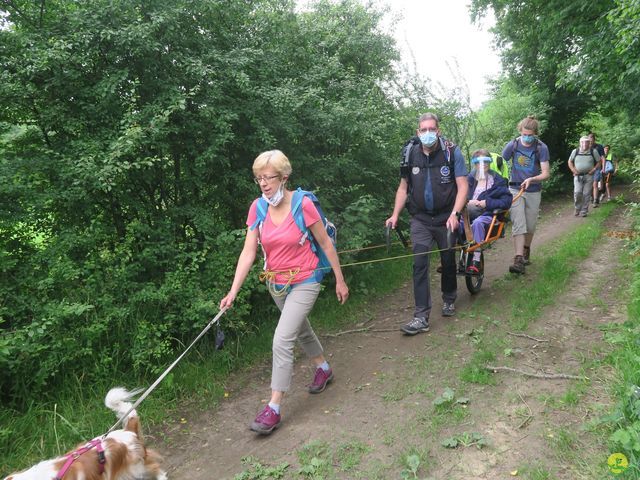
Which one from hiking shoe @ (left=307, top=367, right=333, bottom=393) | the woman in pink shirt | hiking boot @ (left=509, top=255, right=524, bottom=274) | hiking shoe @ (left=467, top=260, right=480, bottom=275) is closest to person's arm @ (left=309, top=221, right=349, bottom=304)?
the woman in pink shirt

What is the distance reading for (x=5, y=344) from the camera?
333cm

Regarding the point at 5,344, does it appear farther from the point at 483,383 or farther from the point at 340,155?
the point at 340,155

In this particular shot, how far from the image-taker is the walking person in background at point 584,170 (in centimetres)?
1153

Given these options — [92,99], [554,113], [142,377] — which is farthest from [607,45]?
[142,377]

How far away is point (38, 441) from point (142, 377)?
0.99m

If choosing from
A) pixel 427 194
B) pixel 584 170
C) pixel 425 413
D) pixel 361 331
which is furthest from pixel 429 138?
pixel 584 170

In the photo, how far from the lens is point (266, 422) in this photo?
137 inches

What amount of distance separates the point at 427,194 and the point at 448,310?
148 centimetres

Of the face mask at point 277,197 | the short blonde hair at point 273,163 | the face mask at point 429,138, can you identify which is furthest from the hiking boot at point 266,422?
the face mask at point 429,138

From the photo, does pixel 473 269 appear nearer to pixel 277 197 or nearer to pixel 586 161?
pixel 277 197

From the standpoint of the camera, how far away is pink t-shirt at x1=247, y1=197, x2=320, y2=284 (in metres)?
3.51

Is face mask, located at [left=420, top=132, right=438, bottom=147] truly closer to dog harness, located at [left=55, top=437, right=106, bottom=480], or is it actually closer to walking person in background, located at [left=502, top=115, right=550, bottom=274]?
walking person in background, located at [left=502, top=115, right=550, bottom=274]

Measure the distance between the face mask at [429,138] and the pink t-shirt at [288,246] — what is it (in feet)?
6.47

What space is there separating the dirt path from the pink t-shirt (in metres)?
1.19
